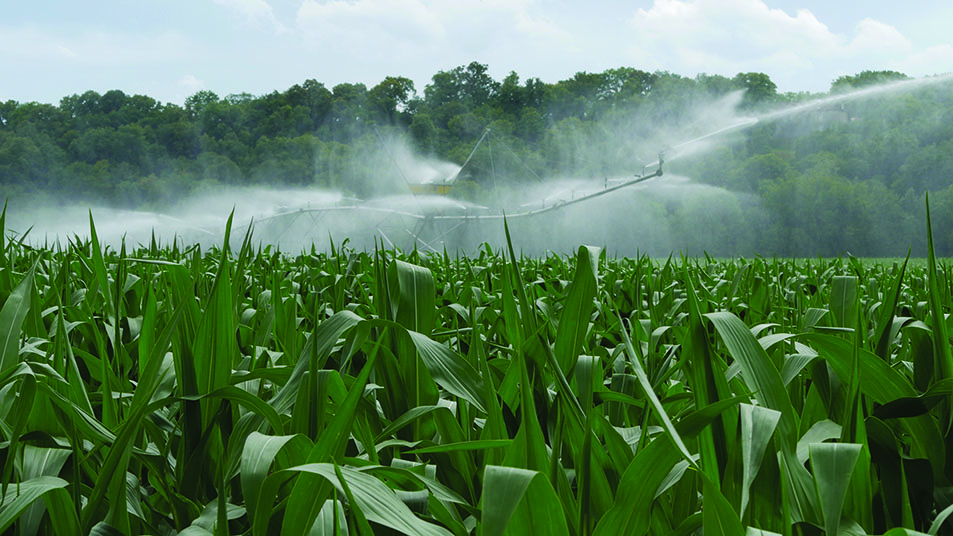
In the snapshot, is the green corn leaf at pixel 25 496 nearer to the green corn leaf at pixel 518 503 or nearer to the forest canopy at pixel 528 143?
the green corn leaf at pixel 518 503

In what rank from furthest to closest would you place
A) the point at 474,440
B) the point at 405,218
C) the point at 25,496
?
the point at 405,218, the point at 474,440, the point at 25,496

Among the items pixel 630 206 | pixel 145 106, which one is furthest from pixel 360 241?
pixel 145 106

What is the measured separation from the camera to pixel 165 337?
516 millimetres

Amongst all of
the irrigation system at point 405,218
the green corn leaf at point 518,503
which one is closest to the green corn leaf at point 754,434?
the green corn leaf at point 518,503

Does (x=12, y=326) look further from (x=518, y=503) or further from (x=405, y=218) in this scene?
(x=405, y=218)

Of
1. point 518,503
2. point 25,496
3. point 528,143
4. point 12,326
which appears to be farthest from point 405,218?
point 528,143

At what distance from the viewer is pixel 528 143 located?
891 inches

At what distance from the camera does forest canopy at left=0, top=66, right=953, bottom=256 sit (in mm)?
17156

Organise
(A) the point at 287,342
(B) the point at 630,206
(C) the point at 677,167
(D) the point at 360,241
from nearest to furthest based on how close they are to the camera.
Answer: (A) the point at 287,342, (D) the point at 360,241, (B) the point at 630,206, (C) the point at 677,167

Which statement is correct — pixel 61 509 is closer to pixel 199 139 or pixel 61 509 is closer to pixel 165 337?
pixel 165 337

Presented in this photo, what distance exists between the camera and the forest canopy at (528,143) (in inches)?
675

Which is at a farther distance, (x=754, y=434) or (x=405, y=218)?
(x=405, y=218)

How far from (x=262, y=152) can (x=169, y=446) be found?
24.7m

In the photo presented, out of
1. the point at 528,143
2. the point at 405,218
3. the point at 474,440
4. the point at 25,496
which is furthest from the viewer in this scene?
the point at 528,143
